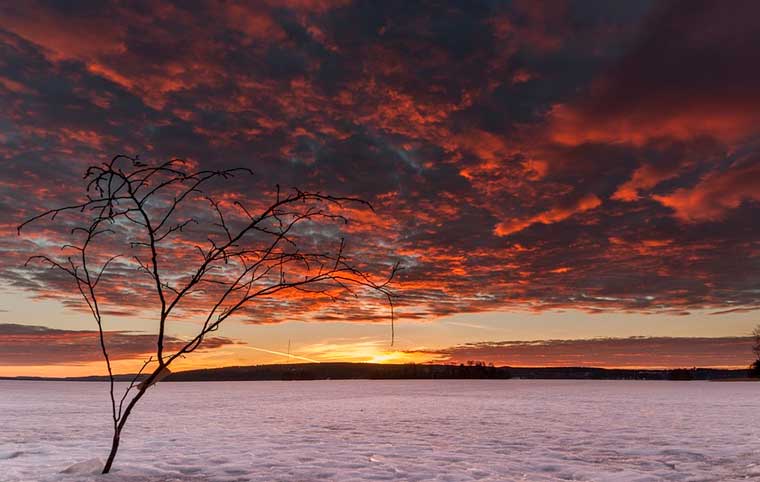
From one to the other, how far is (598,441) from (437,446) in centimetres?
330

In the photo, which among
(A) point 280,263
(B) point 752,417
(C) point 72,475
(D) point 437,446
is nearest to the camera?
(A) point 280,263

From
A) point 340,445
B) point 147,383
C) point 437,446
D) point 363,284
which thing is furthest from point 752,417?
point 147,383

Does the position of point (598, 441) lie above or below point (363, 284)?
below

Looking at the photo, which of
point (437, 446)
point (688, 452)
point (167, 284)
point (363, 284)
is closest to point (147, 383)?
point (167, 284)

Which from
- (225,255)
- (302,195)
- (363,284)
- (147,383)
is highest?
(302,195)

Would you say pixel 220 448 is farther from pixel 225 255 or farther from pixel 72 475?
pixel 225 255

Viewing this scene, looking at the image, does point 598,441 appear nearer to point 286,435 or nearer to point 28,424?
point 286,435

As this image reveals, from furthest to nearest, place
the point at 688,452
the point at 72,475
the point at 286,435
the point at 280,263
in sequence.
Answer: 1. the point at 286,435
2. the point at 688,452
3. the point at 72,475
4. the point at 280,263

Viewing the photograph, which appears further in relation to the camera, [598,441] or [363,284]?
[598,441]

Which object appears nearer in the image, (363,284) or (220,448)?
(363,284)

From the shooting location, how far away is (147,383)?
5.94 meters

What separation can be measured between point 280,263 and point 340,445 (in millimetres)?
5648

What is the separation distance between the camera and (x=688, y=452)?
9336 millimetres

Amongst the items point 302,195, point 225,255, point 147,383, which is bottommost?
point 147,383
